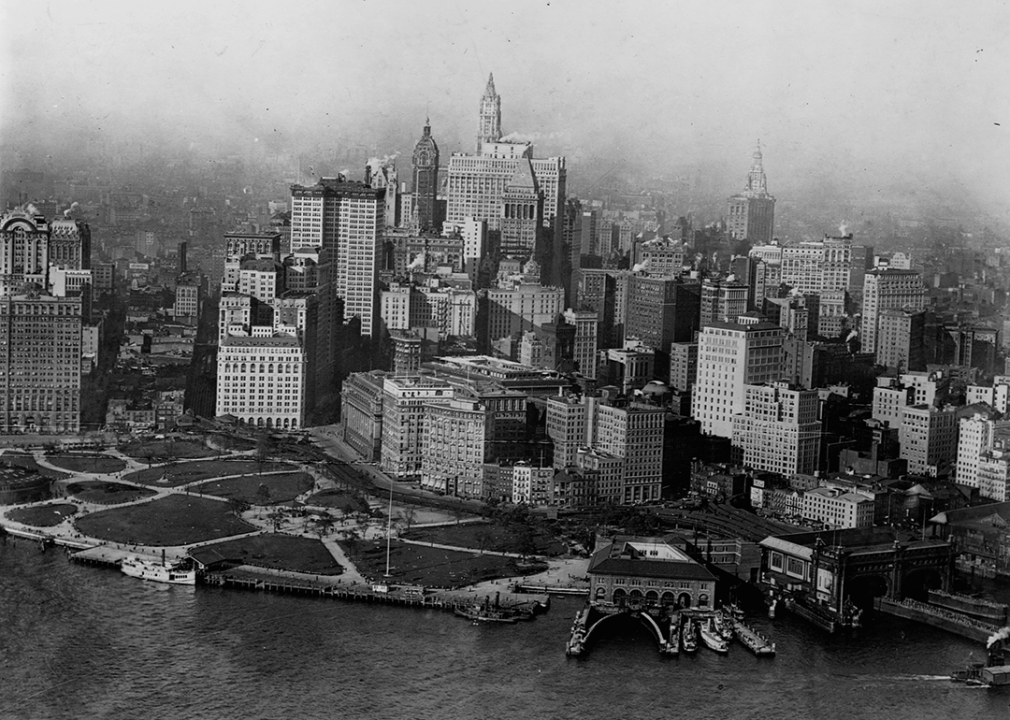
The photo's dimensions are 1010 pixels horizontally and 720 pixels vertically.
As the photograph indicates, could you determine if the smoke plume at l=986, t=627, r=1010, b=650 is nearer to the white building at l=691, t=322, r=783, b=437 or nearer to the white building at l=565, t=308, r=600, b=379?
the white building at l=691, t=322, r=783, b=437

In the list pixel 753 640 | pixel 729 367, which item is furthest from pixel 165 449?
pixel 753 640

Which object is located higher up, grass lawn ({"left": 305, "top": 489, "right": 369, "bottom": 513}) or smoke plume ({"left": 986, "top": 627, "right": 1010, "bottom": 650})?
grass lawn ({"left": 305, "top": 489, "right": 369, "bottom": 513})

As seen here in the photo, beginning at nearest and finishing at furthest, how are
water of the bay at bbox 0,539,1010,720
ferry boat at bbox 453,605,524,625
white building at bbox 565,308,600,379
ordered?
water of the bay at bbox 0,539,1010,720
ferry boat at bbox 453,605,524,625
white building at bbox 565,308,600,379

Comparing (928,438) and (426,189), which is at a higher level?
(426,189)

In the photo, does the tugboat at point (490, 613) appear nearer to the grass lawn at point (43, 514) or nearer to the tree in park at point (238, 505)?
the tree in park at point (238, 505)

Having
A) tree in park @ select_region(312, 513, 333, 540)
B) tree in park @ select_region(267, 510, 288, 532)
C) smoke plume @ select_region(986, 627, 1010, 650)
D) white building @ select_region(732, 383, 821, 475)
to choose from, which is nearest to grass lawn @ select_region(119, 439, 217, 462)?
tree in park @ select_region(267, 510, 288, 532)

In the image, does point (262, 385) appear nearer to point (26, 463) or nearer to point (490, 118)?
point (26, 463)

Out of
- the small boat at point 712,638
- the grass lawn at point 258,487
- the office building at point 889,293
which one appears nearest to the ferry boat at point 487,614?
the small boat at point 712,638
